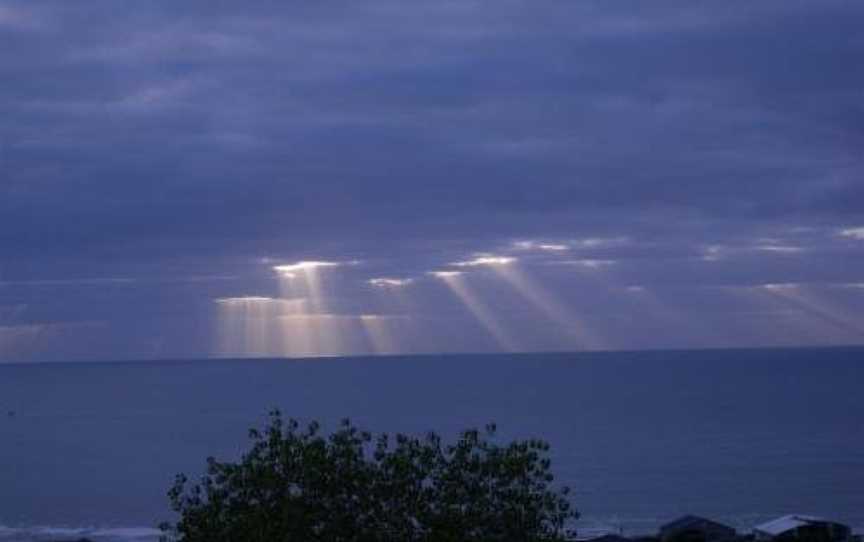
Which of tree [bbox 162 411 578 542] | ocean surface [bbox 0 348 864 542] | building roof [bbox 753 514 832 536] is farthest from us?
ocean surface [bbox 0 348 864 542]

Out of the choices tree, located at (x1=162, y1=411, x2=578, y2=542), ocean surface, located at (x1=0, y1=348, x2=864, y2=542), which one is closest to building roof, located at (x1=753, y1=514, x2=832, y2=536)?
ocean surface, located at (x1=0, y1=348, x2=864, y2=542)

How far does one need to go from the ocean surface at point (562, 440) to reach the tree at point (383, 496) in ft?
118

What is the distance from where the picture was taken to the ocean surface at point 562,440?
57.1 m

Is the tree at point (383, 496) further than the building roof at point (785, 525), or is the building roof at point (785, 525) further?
the building roof at point (785, 525)

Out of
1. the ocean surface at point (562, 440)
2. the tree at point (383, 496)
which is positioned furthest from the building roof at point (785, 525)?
the tree at point (383, 496)

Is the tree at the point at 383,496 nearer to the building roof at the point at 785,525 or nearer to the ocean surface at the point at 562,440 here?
the building roof at the point at 785,525

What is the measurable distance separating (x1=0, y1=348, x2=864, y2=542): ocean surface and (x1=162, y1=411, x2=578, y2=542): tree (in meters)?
36.0

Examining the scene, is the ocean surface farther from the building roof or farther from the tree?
the tree

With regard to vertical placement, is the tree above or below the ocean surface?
below

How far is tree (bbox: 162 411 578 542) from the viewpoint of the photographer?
13469 mm

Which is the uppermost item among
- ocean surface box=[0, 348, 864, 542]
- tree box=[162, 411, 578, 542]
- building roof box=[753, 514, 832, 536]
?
ocean surface box=[0, 348, 864, 542]

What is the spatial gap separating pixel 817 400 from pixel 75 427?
7402cm

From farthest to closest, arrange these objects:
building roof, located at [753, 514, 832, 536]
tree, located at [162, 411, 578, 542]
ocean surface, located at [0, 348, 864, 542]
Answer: ocean surface, located at [0, 348, 864, 542]
building roof, located at [753, 514, 832, 536]
tree, located at [162, 411, 578, 542]

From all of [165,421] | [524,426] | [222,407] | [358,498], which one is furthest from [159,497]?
[222,407]
